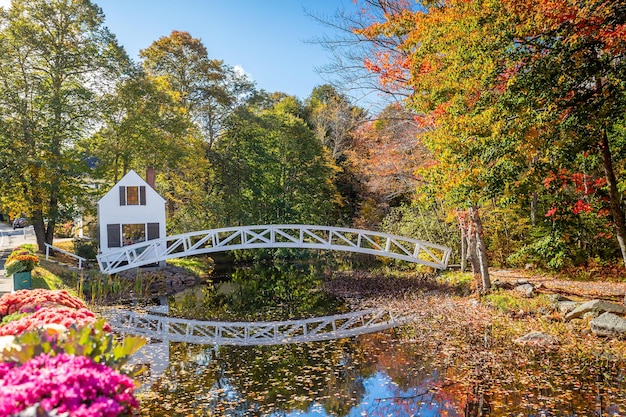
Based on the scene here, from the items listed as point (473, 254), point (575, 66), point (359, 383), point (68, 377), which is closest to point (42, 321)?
point (68, 377)

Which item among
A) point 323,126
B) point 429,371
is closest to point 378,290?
point 429,371

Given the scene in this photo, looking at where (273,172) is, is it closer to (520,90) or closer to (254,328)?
(254,328)

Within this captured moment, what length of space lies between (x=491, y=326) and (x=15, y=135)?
1833 centimetres

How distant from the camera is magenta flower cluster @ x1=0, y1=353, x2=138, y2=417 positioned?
2.76 metres

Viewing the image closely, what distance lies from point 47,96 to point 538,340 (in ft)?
63.2

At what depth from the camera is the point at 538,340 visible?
9.55 m

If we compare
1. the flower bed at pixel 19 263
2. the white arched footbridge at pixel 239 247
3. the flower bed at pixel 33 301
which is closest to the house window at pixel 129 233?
the white arched footbridge at pixel 239 247

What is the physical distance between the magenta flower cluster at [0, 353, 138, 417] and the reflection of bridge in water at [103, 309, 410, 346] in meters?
7.57

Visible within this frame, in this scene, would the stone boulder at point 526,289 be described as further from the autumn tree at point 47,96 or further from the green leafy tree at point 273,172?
the autumn tree at point 47,96

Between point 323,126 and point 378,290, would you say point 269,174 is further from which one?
point 378,290

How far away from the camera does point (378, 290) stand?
16.4 meters

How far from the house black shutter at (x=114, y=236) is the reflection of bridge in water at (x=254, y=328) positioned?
688cm

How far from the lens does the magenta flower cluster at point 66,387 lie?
2.76m

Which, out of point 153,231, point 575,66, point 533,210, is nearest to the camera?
point 575,66
